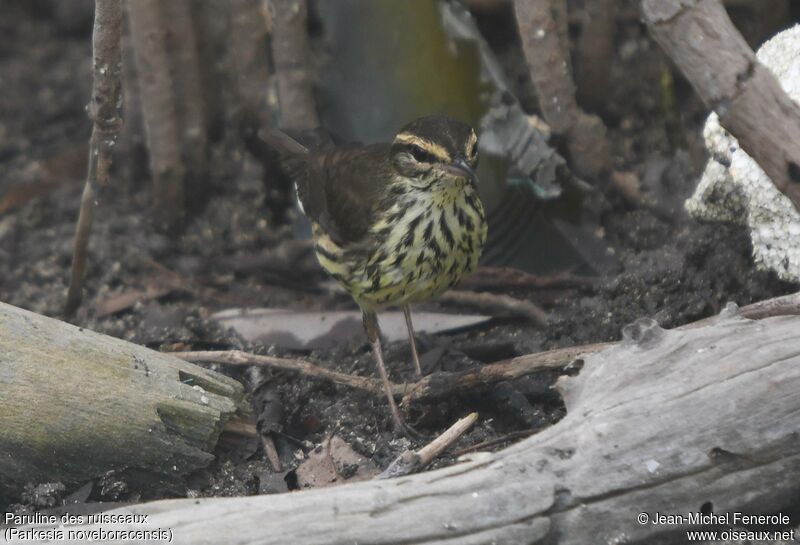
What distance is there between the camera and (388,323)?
580 cm

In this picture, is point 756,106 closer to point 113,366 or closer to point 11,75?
point 113,366

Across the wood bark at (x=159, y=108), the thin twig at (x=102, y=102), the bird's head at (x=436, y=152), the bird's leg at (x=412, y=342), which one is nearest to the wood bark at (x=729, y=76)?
the bird's head at (x=436, y=152)

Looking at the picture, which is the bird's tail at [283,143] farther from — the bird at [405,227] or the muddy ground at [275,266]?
the bird at [405,227]

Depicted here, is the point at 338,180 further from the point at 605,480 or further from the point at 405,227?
the point at 605,480

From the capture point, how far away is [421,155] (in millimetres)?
4707

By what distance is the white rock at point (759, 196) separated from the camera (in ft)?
15.1

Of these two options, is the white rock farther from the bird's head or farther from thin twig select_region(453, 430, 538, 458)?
thin twig select_region(453, 430, 538, 458)

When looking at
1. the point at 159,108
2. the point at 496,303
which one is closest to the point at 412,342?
the point at 496,303

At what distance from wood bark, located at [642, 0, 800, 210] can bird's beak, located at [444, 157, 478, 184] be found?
104 cm

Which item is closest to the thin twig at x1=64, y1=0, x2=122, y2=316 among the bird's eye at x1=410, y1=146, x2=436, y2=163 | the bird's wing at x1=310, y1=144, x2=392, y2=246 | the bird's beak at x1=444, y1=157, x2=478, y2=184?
the bird's wing at x1=310, y1=144, x2=392, y2=246

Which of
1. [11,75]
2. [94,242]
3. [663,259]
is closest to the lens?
[663,259]

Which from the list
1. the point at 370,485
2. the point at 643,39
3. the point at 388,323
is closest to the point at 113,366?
the point at 370,485

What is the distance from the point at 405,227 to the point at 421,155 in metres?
0.34

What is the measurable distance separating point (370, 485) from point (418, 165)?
1.68 m
